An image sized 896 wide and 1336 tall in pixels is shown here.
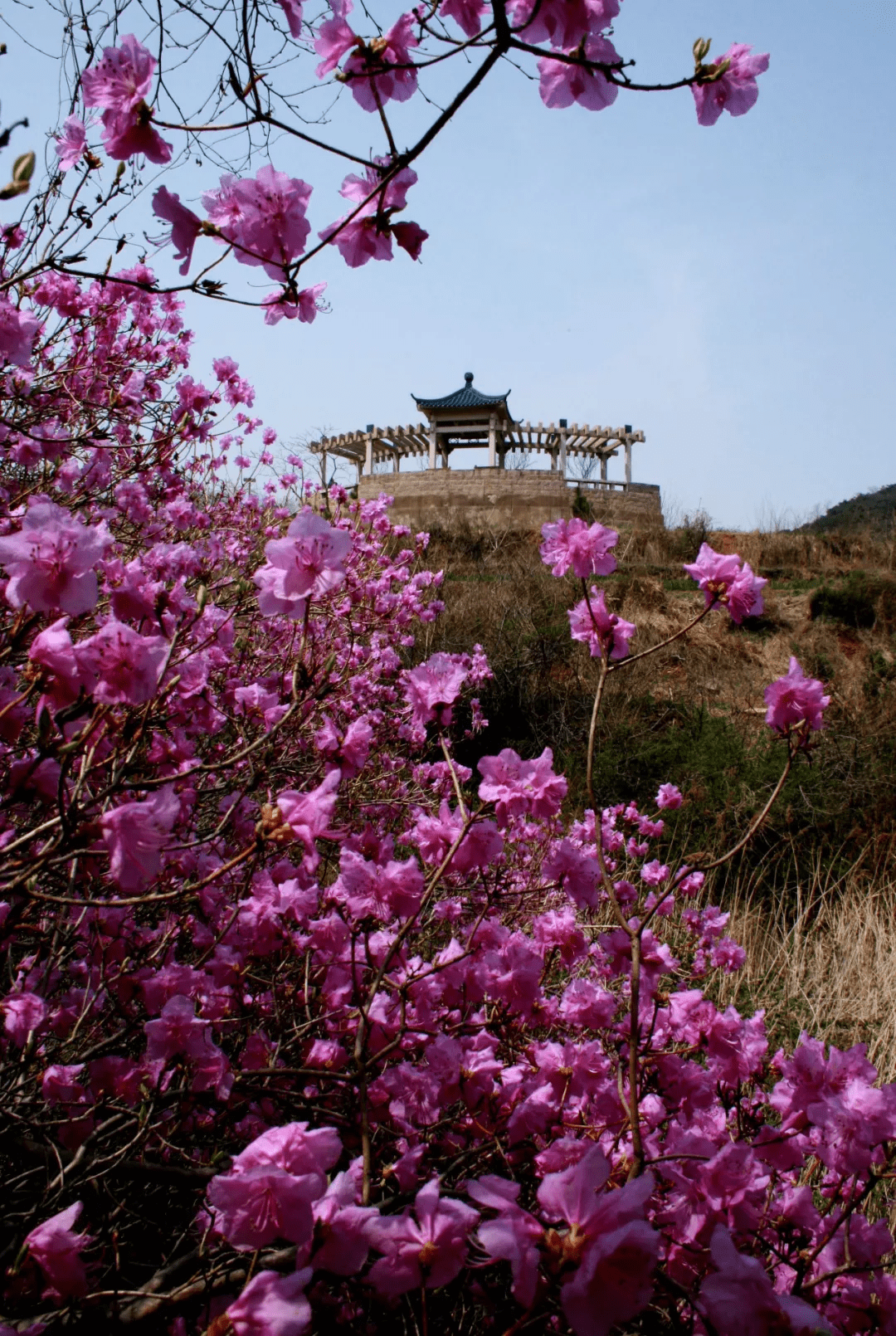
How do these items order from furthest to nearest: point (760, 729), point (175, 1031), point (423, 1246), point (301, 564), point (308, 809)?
1. point (760, 729)
2. point (175, 1031)
3. point (301, 564)
4. point (308, 809)
5. point (423, 1246)

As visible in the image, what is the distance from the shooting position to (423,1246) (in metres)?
0.88

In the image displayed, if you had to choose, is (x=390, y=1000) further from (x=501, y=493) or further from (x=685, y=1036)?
(x=501, y=493)

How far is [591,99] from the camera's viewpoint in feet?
4.79

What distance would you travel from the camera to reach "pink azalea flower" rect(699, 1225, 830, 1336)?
821 millimetres

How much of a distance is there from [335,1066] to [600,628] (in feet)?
3.59

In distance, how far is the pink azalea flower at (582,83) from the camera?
1436mm

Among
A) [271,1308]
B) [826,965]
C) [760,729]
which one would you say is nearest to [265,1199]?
[271,1308]

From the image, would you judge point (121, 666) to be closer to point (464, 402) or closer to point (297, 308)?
point (297, 308)

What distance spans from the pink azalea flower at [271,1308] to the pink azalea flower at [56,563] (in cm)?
77

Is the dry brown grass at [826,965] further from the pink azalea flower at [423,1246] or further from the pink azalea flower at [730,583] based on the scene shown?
the pink azalea flower at [423,1246]

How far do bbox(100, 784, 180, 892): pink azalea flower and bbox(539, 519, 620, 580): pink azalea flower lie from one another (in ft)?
3.92

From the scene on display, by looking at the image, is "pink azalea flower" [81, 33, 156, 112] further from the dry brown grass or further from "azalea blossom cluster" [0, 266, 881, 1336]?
the dry brown grass

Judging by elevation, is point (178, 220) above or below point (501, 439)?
below

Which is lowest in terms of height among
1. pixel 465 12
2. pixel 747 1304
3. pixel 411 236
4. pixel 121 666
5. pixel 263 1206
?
pixel 747 1304
